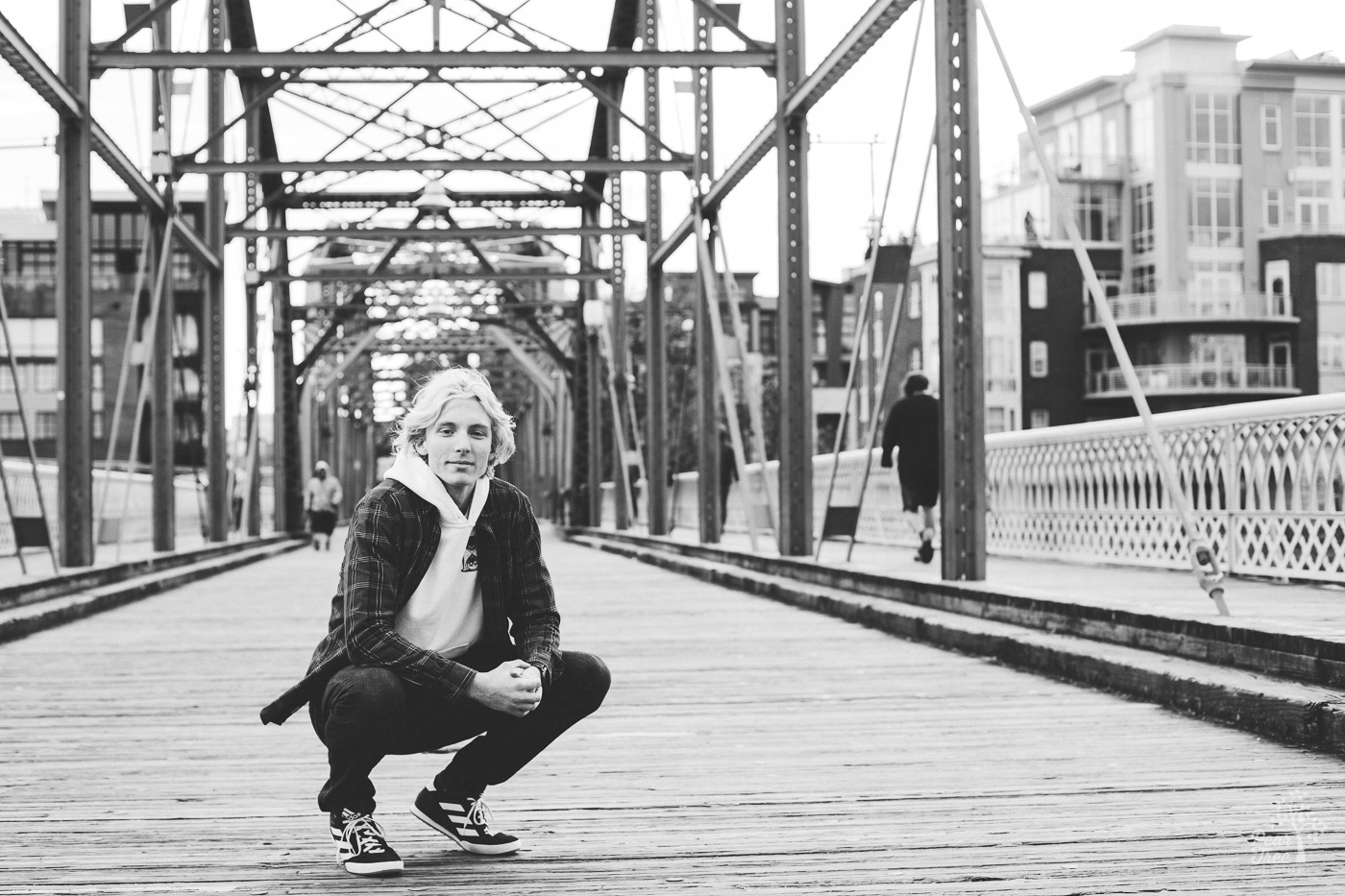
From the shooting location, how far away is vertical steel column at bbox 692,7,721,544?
714 inches

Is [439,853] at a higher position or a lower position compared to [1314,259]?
lower

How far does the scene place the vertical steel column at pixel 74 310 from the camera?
12805 mm

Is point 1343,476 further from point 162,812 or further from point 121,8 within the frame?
point 121,8

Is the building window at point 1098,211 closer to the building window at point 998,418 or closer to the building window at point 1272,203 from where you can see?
the building window at point 1272,203

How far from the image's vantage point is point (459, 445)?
3945 millimetres

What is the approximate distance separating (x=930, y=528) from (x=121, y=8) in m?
9.71

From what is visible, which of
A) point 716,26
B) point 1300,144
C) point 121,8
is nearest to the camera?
point 121,8

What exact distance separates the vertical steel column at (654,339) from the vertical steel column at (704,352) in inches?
126

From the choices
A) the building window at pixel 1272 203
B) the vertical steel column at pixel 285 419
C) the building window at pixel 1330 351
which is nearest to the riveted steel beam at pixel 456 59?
the vertical steel column at pixel 285 419

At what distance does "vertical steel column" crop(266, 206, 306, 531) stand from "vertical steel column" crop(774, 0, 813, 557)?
19097 mm

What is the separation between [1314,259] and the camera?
67.9 meters

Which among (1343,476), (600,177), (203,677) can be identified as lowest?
(203,677)

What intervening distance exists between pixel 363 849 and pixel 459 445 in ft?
2.91

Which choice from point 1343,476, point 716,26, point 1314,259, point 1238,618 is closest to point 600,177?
point 716,26
